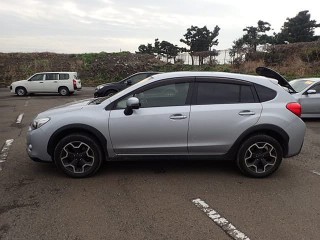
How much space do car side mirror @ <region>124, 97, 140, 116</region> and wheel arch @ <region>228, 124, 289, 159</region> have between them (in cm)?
156

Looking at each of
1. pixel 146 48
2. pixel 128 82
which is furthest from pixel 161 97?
pixel 146 48

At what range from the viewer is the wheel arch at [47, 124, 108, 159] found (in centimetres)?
506

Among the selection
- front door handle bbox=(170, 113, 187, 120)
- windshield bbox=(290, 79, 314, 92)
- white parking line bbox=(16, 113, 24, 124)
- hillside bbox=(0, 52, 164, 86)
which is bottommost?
white parking line bbox=(16, 113, 24, 124)

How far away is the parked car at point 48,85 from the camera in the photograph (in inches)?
845

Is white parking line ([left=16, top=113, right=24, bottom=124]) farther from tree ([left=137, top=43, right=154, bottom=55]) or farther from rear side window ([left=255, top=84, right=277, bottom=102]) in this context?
tree ([left=137, top=43, right=154, bottom=55])

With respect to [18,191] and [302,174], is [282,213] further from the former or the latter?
[18,191]

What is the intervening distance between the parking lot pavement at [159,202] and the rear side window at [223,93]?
3.81ft

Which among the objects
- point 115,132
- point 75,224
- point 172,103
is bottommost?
point 75,224

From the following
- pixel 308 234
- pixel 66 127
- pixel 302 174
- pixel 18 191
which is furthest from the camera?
pixel 302 174

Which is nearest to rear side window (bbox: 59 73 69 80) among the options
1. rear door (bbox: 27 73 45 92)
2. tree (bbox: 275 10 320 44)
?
rear door (bbox: 27 73 45 92)

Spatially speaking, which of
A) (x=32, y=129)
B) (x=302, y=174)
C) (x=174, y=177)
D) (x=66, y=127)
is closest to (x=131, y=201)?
(x=174, y=177)

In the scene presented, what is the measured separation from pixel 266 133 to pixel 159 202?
6.73 feet

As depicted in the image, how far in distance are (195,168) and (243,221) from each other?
1946mm

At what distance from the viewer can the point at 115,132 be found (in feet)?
16.7
